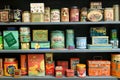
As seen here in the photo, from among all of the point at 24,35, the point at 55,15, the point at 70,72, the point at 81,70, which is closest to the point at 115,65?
the point at 81,70

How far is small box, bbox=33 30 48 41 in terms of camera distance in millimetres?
2855

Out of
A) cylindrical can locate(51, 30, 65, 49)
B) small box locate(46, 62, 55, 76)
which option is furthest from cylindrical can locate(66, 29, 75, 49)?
small box locate(46, 62, 55, 76)

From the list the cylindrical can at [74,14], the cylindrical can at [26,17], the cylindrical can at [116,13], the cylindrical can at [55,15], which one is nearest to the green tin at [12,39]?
the cylindrical can at [26,17]

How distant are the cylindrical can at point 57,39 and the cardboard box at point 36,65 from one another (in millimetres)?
218

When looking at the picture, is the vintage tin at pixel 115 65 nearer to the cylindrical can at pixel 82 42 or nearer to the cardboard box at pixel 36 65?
the cylindrical can at pixel 82 42

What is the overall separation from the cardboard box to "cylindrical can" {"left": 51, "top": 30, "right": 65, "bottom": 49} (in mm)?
218

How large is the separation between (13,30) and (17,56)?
17.4 inches

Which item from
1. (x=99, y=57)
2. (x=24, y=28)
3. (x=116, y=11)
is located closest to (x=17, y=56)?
(x=24, y=28)

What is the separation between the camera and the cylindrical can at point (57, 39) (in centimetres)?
285

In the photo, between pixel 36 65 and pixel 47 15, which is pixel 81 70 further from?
pixel 47 15

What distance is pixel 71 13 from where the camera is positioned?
284cm

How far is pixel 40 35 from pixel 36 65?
378 millimetres

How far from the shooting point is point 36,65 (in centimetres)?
288

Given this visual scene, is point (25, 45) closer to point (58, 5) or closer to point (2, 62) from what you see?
point (2, 62)
